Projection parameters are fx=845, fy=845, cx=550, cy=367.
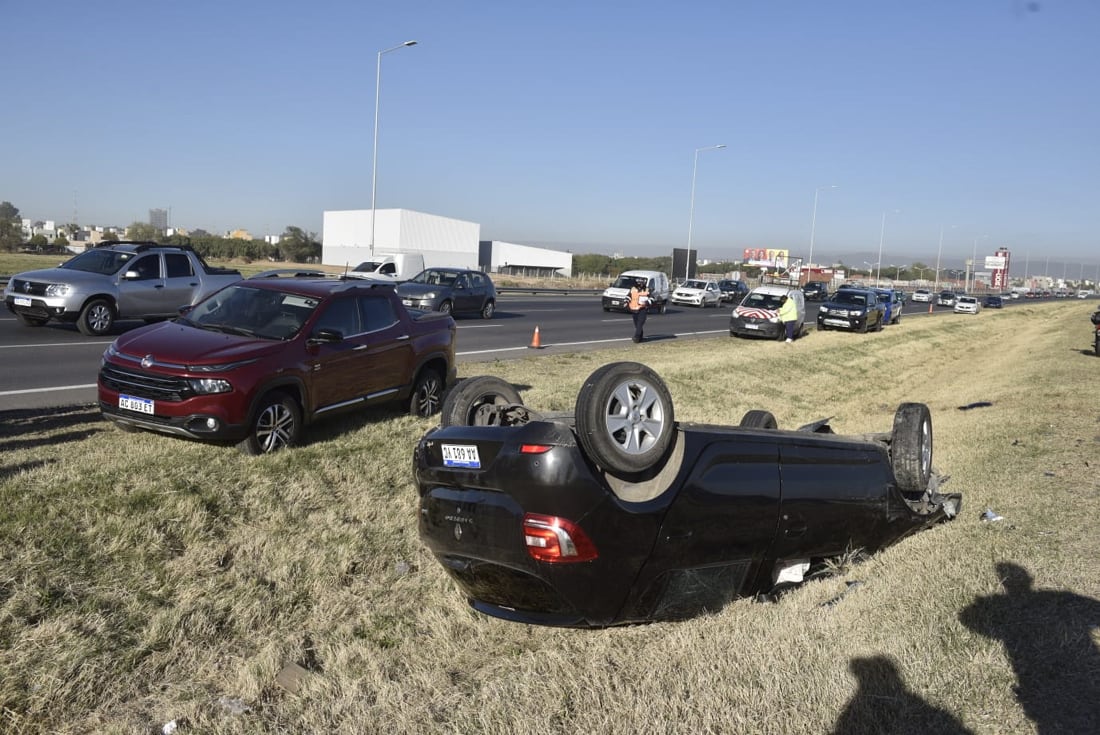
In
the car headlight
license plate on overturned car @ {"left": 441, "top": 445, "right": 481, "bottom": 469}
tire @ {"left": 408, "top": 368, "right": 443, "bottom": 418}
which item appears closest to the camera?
license plate on overturned car @ {"left": 441, "top": 445, "right": 481, "bottom": 469}

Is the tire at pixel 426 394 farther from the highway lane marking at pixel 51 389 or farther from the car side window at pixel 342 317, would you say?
the highway lane marking at pixel 51 389

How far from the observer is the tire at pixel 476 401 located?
17.1 ft

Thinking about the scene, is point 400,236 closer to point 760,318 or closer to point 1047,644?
point 760,318

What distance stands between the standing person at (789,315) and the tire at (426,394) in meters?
17.1

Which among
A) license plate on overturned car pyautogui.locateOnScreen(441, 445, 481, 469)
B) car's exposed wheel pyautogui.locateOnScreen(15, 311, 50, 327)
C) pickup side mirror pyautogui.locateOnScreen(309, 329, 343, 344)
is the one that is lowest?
car's exposed wheel pyautogui.locateOnScreen(15, 311, 50, 327)

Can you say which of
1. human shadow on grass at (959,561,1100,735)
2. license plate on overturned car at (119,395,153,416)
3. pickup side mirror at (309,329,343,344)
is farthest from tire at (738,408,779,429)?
license plate on overturned car at (119,395,153,416)

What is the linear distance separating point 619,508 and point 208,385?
4.41 meters

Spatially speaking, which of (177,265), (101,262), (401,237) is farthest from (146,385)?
(401,237)

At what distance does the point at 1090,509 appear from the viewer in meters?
6.57

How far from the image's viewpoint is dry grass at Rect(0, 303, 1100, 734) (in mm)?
3857

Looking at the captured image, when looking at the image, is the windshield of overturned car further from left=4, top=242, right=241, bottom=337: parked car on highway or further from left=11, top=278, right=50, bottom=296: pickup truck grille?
left=11, top=278, right=50, bottom=296: pickup truck grille

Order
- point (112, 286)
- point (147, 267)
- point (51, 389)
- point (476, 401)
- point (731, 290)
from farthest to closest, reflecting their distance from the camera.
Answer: point (731, 290) < point (147, 267) < point (112, 286) < point (51, 389) < point (476, 401)

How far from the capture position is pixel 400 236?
8162 cm

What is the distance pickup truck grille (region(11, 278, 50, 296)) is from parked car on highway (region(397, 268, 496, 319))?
10265 millimetres
